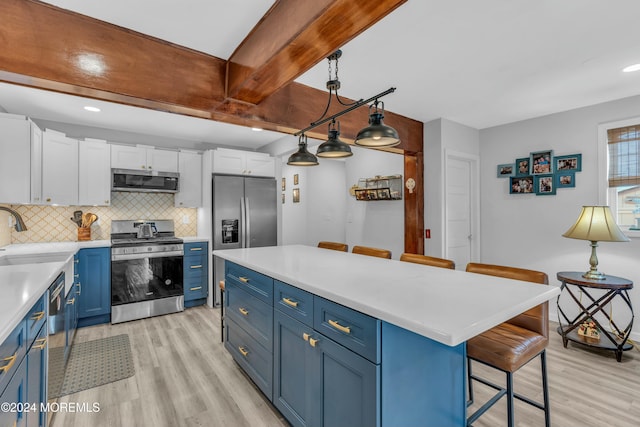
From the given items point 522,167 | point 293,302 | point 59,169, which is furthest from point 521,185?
point 59,169

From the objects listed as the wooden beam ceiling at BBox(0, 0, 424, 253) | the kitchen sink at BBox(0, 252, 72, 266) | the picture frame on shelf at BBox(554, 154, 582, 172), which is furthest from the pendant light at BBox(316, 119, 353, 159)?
the picture frame on shelf at BBox(554, 154, 582, 172)

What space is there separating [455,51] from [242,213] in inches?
127

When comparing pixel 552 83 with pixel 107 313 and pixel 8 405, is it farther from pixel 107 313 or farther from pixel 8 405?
pixel 107 313

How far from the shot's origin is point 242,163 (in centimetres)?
449

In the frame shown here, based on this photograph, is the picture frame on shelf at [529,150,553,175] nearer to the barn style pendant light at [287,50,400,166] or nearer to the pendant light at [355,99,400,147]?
the barn style pendant light at [287,50,400,166]

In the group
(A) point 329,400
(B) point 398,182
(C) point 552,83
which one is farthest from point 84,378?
(C) point 552,83

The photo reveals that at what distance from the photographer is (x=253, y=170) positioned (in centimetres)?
460

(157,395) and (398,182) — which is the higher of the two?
(398,182)

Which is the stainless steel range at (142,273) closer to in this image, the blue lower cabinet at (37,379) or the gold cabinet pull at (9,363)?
the blue lower cabinet at (37,379)

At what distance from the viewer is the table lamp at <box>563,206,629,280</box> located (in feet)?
8.81

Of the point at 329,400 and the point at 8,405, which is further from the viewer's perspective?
the point at 329,400

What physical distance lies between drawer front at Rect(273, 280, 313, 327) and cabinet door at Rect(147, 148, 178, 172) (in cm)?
309

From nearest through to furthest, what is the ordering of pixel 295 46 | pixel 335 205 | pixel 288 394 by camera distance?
pixel 295 46
pixel 288 394
pixel 335 205

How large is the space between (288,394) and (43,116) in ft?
13.7
